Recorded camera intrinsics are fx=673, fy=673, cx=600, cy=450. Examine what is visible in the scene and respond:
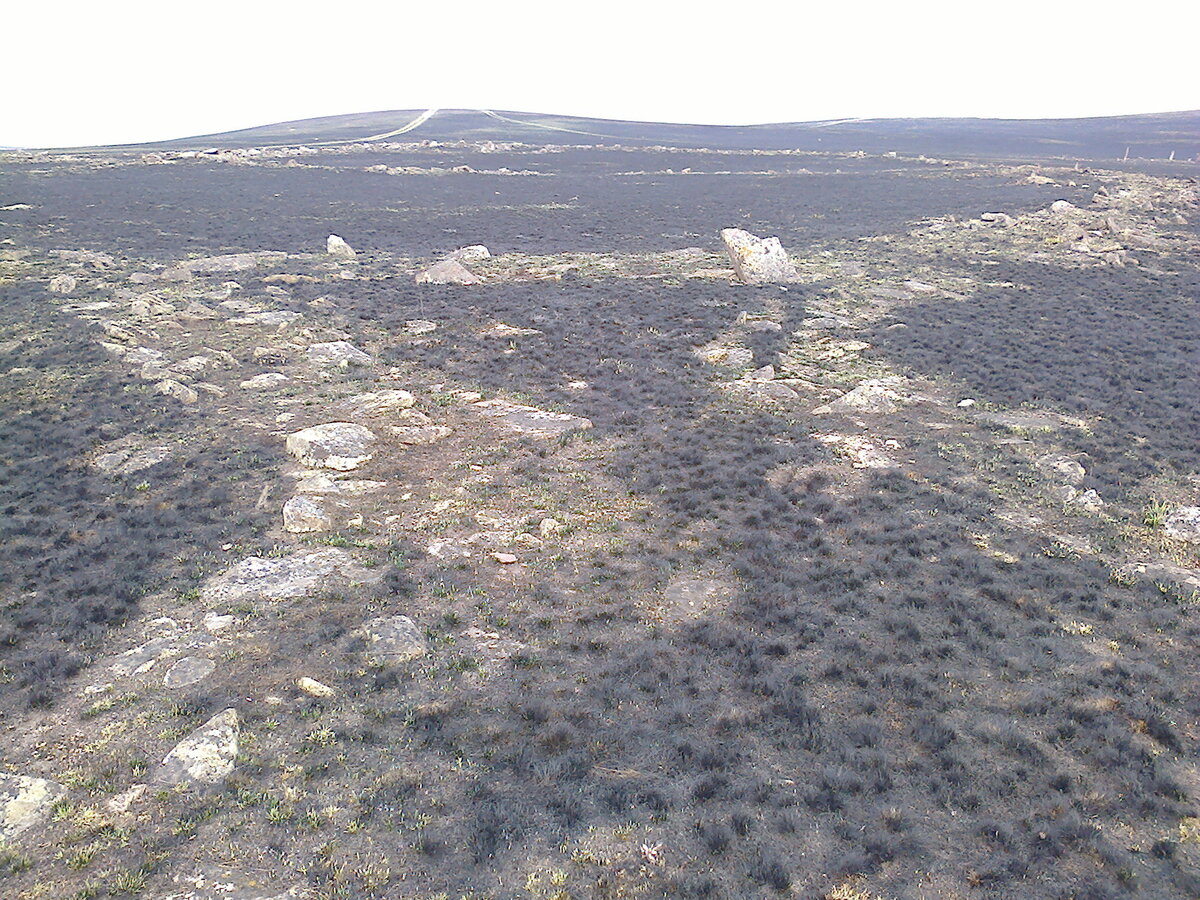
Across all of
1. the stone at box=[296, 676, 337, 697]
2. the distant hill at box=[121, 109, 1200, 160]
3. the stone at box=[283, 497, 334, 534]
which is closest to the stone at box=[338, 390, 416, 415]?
the stone at box=[283, 497, 334, 534]

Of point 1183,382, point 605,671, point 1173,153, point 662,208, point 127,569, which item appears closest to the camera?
point 605,671

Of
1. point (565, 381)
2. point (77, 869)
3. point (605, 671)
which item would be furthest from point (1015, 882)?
point (565, 381)

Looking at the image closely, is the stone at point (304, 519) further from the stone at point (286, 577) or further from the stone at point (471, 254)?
the stone at point (471, 254)

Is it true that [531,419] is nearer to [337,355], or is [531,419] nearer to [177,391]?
[337,355]

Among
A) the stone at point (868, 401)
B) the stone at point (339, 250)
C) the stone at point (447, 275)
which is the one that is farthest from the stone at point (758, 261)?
the stone at point (339, 250)

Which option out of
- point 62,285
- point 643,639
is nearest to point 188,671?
point 643,639

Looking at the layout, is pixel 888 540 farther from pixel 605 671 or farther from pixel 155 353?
pixel 155 353

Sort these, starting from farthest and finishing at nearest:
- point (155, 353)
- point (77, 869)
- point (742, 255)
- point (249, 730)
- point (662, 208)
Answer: point (662, 208) < point (742, 255) < point (155, 353) < point (249, 730) < point (77, 869)
